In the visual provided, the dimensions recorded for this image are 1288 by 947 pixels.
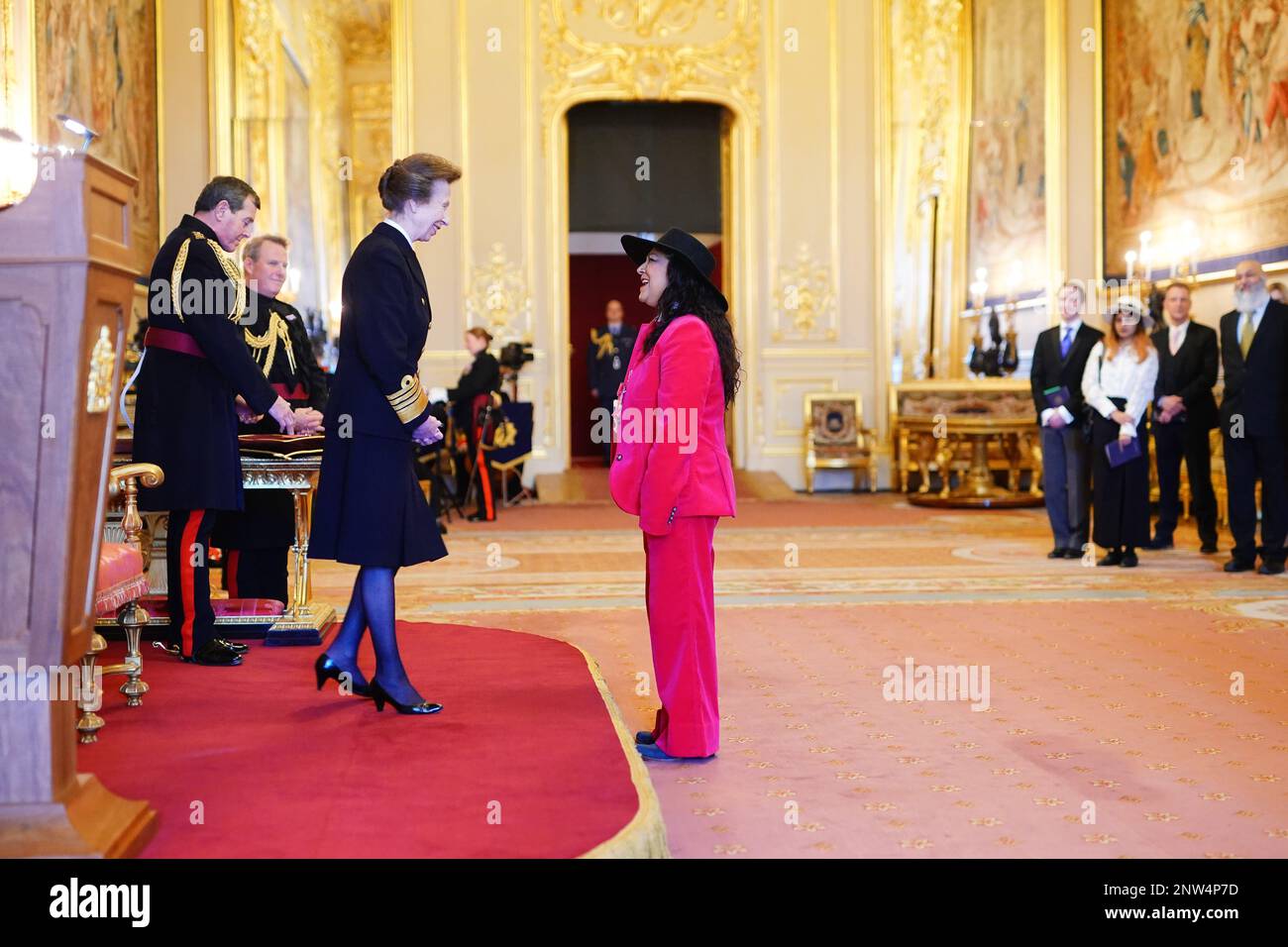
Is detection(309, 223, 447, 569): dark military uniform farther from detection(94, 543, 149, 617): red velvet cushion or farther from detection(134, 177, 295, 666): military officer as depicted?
detection(134, 177, 295, 666): military officer

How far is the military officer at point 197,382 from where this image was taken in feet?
14.4

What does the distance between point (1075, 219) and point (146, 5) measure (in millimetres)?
8678

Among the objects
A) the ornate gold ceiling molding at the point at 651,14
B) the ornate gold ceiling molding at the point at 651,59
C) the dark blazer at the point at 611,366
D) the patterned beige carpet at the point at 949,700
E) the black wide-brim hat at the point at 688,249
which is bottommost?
the patterned beige carpet at the point at 949,700

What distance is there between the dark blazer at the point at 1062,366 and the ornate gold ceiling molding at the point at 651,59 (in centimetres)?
627

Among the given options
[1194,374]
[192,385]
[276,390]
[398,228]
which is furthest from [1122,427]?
[192,385]

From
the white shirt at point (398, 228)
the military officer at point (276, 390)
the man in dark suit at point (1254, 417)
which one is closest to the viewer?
the white shirt at point (398, 228)

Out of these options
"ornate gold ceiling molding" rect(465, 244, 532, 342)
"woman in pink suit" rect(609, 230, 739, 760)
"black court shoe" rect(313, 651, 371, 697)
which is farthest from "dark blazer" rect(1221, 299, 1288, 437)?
"ornate gold ceiling molding" rect(465, 244, 532, 342)

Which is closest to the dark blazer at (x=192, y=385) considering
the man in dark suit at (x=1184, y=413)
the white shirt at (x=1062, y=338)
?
the white shirt at (x=1062, y=338)

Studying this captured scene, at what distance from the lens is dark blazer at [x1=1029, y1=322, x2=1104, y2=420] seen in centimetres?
827

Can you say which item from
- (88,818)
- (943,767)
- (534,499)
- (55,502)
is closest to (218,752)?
(88,818)

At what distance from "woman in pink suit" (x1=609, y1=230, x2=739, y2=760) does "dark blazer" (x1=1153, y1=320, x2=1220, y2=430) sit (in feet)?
18.6

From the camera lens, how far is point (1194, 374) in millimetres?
8695

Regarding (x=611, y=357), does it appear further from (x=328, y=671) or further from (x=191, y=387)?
(x=328, y=671)

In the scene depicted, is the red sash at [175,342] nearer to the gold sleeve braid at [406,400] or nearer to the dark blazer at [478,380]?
the gold sleeve braid at [406,400]
